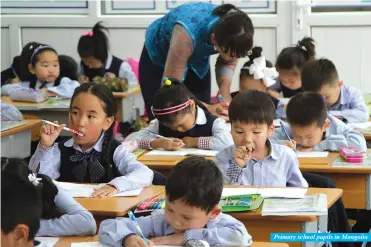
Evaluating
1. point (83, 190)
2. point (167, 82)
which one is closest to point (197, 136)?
point (167, 82)

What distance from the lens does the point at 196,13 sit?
4336mm

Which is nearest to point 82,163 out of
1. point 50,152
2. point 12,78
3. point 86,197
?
point 50,152

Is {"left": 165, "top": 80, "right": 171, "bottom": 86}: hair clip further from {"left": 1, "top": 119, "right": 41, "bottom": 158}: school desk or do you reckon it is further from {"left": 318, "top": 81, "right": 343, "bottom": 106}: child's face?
{"left": 1, "top": 119, "right": 41, "bottom": 158}: school desk

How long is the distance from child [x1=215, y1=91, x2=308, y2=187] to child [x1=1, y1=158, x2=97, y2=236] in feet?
2.69

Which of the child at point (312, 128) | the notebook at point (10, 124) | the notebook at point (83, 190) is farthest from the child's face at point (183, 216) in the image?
the notebook at point (10, 124)

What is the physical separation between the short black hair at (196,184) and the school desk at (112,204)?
0.47m

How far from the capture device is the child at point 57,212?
257 centimetres

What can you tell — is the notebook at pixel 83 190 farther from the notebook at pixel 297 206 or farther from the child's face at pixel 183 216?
the child's face at pixel 183 216

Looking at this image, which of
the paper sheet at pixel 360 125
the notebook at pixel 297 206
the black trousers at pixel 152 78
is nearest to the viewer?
the notebook at pixel 297 206

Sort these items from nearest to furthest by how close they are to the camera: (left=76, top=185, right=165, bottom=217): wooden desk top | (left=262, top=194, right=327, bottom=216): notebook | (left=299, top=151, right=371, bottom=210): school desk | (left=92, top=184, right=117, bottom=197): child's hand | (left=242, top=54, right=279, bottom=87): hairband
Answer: (left=262, top=194, right=327, bottom=216): notebook
(left=76, top=185, right=165, bottom=217): wooden desk top
(left=92, top=184, right=117, bottom=197): child's hand
(left=299, top=151, right=371, bottom=210): school desk
(left=242, top=54, right=279, bottom=87): hairband

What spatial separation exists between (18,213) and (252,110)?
1442 millimetres

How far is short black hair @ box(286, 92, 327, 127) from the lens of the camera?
3.96 metres

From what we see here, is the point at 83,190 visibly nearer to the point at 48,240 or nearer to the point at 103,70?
the point at 48,240

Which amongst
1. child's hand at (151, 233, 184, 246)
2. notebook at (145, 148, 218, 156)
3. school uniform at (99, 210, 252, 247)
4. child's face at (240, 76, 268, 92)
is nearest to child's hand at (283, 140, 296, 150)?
notebook at (145, 148, 218, 156)
